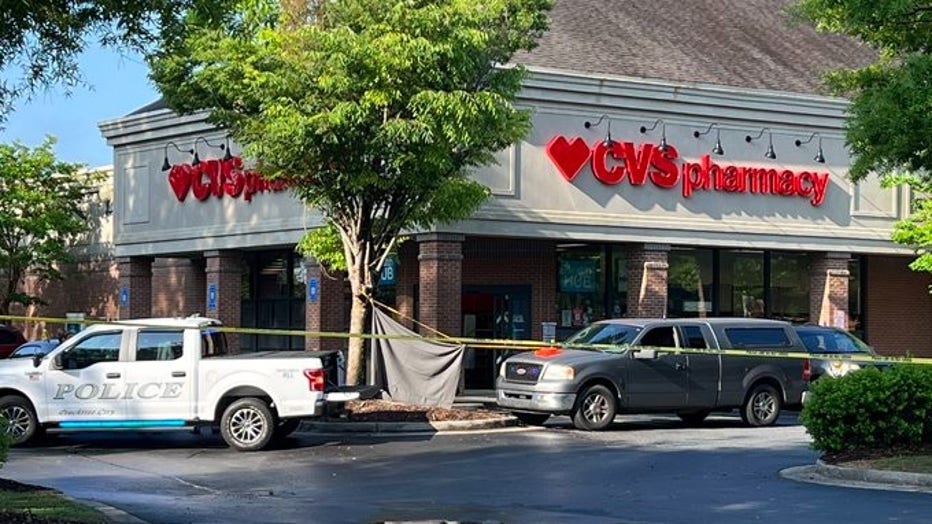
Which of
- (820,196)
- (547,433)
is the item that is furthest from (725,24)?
A: (547,433)

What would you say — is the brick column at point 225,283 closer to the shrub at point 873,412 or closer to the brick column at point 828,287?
the brick column at point 828,287

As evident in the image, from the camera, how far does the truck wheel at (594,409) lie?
72.7ft

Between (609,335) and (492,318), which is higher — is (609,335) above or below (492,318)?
below

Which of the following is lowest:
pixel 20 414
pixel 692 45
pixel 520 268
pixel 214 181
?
pixel 20 414

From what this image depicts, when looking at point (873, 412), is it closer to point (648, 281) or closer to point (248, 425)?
point (248, 425)

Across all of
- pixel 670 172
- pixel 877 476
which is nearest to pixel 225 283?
pixel 670 172

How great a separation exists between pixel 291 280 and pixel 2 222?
34.6 feet

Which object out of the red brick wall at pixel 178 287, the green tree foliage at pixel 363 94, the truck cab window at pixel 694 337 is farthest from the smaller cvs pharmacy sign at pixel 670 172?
the red brick wall at pixel 178 287

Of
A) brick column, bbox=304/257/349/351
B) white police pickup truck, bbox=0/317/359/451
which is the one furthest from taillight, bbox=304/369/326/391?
brick column, bbox=304/257/349/351

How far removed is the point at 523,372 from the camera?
74.5 feet

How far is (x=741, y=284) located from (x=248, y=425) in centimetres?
1655

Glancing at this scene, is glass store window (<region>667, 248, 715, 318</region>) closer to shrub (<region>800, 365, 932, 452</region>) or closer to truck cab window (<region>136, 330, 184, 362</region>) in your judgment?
truck cab window (<region>136, 330, 184, 362</region>)

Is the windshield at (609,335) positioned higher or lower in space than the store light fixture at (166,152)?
lower

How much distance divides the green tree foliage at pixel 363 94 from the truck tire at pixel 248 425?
4.13m
